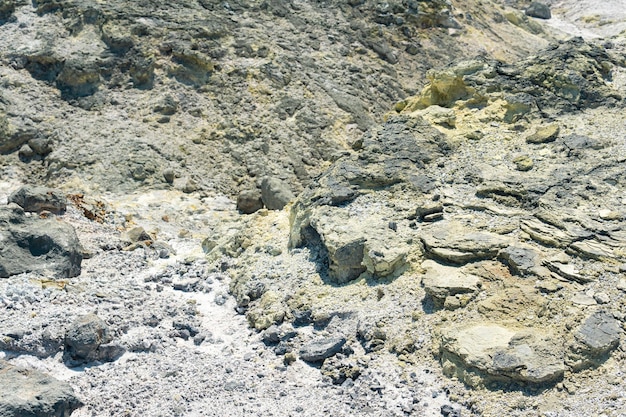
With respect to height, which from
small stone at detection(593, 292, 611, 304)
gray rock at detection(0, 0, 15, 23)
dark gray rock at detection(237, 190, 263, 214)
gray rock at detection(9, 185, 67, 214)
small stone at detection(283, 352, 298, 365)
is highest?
small stone at detection(593, 292, 611, 304)

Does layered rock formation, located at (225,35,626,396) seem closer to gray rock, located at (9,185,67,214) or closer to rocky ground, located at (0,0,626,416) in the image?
rocky ground, located at (0,0,626,416)

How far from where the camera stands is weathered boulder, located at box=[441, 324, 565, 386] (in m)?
5.38

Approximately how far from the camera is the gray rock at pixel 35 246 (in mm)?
7484

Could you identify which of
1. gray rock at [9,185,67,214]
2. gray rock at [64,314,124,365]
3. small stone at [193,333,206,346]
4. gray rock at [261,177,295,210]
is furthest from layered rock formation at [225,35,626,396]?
gray rock at [9,185,67,214]

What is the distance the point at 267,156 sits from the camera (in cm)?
1161

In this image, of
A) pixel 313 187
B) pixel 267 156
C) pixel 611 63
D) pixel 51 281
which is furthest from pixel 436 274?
pixel 267 156

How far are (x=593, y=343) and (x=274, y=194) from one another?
5.14 metres

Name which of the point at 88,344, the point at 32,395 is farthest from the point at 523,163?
the point at 32,395

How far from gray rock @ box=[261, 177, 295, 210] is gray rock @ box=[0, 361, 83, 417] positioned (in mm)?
4568

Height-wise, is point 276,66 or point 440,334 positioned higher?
point 440,334

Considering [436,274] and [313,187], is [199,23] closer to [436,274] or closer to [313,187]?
[313,187]

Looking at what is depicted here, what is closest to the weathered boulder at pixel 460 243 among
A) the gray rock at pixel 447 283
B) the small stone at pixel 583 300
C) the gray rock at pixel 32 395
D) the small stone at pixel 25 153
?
the gray rock at pixel 447 283

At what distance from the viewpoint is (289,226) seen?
8.34 metres

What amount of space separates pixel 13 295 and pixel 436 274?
3672 millimetres
